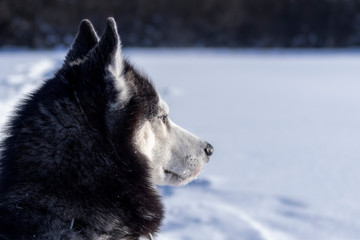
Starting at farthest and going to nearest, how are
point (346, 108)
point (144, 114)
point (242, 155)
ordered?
point (346, 108) < point (242, 155) < point (144, 114)

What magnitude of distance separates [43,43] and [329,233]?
27090mm

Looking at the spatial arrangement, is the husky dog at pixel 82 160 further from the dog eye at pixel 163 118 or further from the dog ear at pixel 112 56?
the dog eye at pixel 163 118

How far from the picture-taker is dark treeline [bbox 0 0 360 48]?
29.0 m

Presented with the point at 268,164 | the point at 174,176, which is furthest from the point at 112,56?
the point at 268,164

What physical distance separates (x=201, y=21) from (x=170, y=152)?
31.7m

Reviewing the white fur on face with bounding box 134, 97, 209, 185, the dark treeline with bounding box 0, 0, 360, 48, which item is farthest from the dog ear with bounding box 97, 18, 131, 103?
the dark treeline with bounding box 0, 0, 360, 48

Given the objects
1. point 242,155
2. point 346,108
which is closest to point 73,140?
point 242,155

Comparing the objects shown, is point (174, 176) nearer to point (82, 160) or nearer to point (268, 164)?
point (82, 160)

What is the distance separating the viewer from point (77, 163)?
5.02 feet


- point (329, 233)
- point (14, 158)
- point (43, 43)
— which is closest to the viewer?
point (14, 158)

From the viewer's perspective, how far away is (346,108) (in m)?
8.11

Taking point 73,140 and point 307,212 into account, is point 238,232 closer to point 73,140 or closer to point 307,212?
point 307,212

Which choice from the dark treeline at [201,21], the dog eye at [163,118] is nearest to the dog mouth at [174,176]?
the dog eye at [163,118]

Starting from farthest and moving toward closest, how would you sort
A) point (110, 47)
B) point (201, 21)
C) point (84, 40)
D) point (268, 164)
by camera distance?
point (201, 21)
point (268, 164)
point (84, 40)
point (110, 47)
